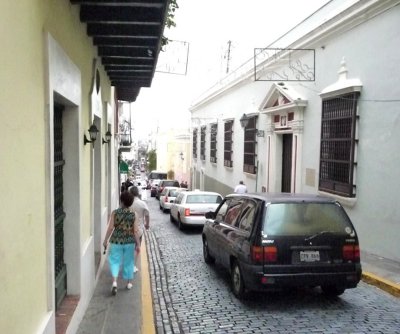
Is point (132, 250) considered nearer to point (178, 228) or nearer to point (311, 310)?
point (311, 310)

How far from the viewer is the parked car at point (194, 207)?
14.7 metres

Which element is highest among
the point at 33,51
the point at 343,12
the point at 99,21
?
the point at 343,12

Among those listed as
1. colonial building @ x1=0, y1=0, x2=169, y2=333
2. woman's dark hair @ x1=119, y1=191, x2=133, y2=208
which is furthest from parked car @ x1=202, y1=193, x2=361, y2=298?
colonial building @ x1=0, y1=0, x2=169, y2=333

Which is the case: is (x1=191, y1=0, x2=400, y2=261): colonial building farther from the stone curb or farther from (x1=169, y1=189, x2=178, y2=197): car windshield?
(x1=169, y1=189, x2=178, y2=197): car windshield

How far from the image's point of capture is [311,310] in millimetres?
6379

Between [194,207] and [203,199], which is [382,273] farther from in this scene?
[203,199]

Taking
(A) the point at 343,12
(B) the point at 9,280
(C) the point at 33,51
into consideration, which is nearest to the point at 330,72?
(A) the point at 343,12

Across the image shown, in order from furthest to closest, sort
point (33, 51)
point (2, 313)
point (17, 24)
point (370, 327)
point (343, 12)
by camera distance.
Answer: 1. point (343, 12)
2. point (370, 327)
3. point (33, 51)
4. point (17, 24)
5. point (2, 313)

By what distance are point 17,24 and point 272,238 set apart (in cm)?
425

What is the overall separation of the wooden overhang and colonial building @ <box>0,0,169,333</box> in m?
0.02

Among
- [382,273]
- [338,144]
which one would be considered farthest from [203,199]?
[382,273]

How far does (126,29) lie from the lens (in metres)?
6.16

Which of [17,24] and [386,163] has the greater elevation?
[17,24]

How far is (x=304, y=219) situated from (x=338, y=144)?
18.7 feet
